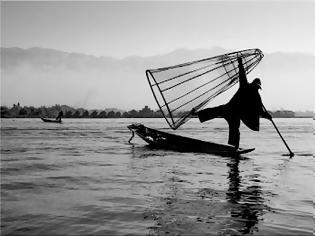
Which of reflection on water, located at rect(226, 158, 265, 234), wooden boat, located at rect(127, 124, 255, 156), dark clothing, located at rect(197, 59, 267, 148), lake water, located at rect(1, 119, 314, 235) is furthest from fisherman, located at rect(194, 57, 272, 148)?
reflection on water, located at rect(226, 158, 265, 234)

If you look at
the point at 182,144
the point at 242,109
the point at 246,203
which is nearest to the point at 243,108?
the point at 242,109

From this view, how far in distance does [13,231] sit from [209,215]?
4.80 metres

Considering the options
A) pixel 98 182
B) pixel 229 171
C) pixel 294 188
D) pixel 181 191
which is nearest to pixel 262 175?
pixel 229 171

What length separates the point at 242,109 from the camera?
69.6 feet

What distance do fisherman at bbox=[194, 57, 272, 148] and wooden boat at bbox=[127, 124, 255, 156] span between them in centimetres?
148

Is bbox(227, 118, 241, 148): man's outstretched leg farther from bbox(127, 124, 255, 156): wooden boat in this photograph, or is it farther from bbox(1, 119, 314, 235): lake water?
bbox(1, 119, 314, 235): lake water

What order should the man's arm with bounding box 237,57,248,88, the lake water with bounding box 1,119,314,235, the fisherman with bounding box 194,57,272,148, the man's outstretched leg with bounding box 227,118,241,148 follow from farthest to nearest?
the man's outstretched leg with bounding box 227,118,241,148 < the fisherman with bounding box 194,57,272,148 < the man's arm with bounding box 237,57,248,88 < the lake water with bounding box 1,119,314,235

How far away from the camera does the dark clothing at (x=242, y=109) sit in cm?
2090

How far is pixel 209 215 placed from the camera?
29.0 feet

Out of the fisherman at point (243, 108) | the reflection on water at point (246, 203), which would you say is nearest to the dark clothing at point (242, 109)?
the fisherman at point (243, 108)

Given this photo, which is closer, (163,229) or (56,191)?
(163,229)

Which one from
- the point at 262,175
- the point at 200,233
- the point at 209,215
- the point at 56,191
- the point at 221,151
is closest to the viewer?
the point at 200,233

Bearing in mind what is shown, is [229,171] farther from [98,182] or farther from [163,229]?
[163,229]

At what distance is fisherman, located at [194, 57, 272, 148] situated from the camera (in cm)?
2089
